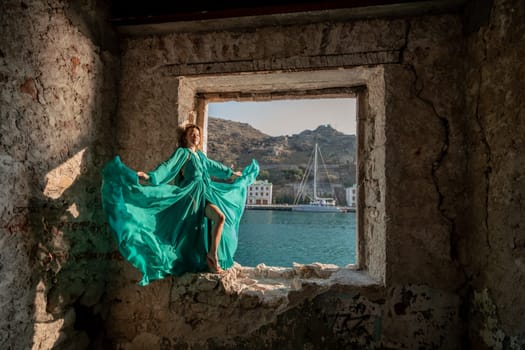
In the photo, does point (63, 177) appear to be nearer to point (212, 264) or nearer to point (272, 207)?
point (212, 264)

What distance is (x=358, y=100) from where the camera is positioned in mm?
2518

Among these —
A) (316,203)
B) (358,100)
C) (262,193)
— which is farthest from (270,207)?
(358,100)

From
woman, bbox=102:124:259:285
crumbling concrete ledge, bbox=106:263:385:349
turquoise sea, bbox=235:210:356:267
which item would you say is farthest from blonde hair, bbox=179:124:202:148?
turquoise sea, bbox=235:210:356:267

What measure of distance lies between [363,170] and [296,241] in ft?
3.55

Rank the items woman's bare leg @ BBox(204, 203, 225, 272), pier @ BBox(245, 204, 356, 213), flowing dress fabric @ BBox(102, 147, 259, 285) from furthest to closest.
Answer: pier @ BBox(245, 204, 356, 213) → woman's bare leg @ BBox(204, 203, 225, 272) → flowing dress fabric @ BBox(102, 147, 259, 285)

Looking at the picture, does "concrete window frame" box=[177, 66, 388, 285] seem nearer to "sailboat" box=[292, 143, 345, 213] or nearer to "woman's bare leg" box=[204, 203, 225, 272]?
"woman's bare leg" box=[204, 203, 225, 272]

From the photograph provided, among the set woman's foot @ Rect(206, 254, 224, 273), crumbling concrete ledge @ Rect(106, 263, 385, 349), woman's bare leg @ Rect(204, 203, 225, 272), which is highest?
woman's bare leg @ Rect(204, 203, 225, 272)

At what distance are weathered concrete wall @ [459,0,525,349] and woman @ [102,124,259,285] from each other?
1607 mm

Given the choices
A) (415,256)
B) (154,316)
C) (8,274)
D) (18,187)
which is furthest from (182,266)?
(415,256)

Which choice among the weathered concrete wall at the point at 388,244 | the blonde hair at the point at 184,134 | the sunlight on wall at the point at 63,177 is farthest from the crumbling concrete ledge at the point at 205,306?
the blonde hair at the point at 184,134

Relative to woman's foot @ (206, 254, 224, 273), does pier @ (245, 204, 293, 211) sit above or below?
above

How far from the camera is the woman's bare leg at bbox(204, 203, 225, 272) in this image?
80.8 inches

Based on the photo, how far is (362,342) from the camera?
1.98 m

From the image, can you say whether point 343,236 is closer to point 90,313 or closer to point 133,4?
point 90,313
